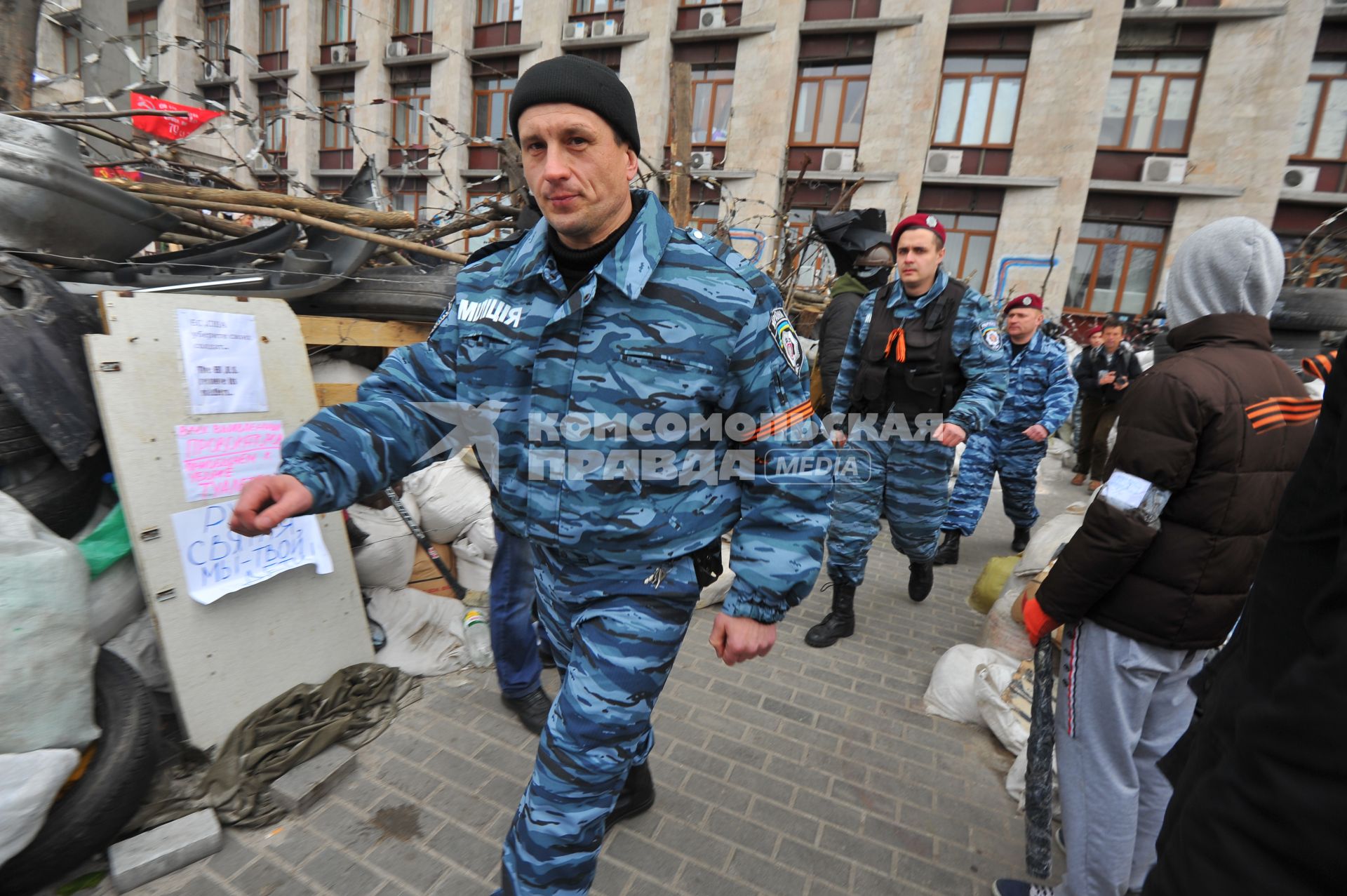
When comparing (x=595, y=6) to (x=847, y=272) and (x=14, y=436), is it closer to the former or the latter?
(x=847, y=272)

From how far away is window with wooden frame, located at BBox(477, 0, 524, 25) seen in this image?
63.2ft

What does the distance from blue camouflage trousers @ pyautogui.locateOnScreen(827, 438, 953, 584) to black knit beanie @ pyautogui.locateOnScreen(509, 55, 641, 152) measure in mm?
2528

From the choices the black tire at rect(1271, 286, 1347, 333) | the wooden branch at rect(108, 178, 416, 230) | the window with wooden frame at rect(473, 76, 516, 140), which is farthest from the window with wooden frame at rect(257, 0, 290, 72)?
the black tire at rect(1271, 286, 1347, 333)

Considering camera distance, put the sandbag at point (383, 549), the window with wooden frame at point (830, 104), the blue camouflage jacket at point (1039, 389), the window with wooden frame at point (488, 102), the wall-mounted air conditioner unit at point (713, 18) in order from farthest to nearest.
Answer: the window with wooden frame at point (488, 102) → the wall-mounted air conditioner unit at point (713, 18) → the window with wooden frame at point (830, 104) → the blue camouflage jacket at point (1039, 389) → the sandbag at point (383, 549)

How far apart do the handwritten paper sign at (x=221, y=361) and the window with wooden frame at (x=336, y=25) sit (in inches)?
983

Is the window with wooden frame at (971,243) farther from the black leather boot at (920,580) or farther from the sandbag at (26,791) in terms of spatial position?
the sandbag at (26,791)

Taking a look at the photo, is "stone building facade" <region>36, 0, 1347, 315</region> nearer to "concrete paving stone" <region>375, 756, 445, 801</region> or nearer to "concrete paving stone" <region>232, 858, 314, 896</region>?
"concrete paving stone" <region>375, 756, 445, 801</region>

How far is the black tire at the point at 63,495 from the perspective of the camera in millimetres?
2199

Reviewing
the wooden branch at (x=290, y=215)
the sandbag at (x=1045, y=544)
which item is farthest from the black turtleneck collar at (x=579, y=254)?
the sandbag at (x=1045, y=544)

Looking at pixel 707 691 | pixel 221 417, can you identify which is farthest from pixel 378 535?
pixel 707 691

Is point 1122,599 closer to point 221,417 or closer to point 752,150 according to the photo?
point 221,417

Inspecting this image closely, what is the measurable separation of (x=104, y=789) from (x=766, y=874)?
204cm

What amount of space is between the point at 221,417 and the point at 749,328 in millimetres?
2264

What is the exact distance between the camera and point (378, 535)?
126 inches
